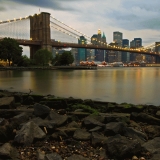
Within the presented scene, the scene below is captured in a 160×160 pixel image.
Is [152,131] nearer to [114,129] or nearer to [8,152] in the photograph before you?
[114,129]

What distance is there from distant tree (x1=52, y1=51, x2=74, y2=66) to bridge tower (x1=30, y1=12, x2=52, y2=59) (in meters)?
6.83

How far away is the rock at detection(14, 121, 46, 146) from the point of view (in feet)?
Result: 13.1

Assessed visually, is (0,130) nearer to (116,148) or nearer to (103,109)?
(116,148)

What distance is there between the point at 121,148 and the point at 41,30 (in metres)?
73.6

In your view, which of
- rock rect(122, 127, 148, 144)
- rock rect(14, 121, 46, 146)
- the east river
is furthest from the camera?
the east river

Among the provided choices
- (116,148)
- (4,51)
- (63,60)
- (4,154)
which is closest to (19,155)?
(4,154)

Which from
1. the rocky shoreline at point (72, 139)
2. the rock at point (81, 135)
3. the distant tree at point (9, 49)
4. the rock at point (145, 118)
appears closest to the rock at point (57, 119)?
the rocky shoreline at point (72, 139)

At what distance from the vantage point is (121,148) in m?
3.68

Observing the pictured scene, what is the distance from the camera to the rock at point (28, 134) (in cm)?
398

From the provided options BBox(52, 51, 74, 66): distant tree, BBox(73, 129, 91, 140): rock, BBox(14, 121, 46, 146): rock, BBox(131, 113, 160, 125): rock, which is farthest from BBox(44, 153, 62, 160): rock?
BBox(52, 51, 74, 66): distant tree

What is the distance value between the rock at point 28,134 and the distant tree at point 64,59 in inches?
2806

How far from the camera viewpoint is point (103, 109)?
7.71 metres

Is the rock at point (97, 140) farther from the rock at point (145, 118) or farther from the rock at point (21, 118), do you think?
the rock at point (145, 118)

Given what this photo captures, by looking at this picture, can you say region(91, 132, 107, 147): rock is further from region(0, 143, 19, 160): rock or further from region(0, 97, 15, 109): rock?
region(0, 97, 15, 109): rock
